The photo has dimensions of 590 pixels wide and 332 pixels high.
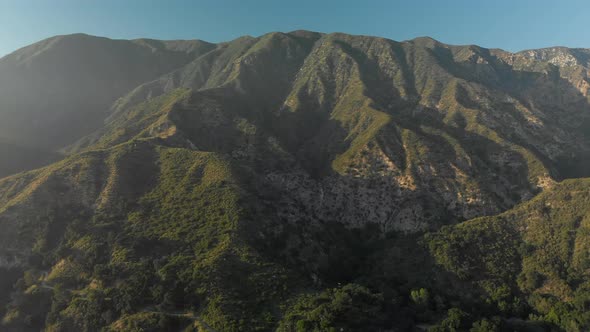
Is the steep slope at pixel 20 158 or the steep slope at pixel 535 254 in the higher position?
the steep slope at pixel 20 158

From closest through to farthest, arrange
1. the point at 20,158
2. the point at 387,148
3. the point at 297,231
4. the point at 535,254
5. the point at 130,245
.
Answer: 1. the point at 130,245
2. the point at 535,254
3. the point at 297,231
4. the point at 387,148
5. the point at 20,158

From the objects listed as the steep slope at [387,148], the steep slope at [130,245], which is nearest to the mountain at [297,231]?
the steep slope at [130,245]

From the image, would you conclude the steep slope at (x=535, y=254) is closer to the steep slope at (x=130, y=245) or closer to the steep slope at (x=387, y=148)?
the steep slope at (x=387, y=148)

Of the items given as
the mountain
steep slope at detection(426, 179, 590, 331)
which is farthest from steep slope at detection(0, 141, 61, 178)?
steep slope at detection(426, 179, 590, 331)

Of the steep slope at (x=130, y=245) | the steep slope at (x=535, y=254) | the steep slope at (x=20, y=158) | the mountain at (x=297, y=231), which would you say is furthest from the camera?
the steep slope at (x=20, y=158)

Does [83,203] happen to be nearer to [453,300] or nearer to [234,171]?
[234,171]

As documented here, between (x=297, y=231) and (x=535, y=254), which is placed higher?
(x=297, y=231)

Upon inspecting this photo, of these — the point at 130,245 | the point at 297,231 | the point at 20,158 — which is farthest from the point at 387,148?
→ the point at 20,158

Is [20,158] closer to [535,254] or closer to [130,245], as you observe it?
[130,245]

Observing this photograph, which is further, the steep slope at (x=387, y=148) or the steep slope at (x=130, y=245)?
the steep slope at (x=387, y=148)

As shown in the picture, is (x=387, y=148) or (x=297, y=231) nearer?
(x=297, y=231)

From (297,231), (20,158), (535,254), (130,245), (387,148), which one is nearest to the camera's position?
(130,245)

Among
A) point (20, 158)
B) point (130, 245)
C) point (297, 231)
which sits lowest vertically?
point (297, 231)
